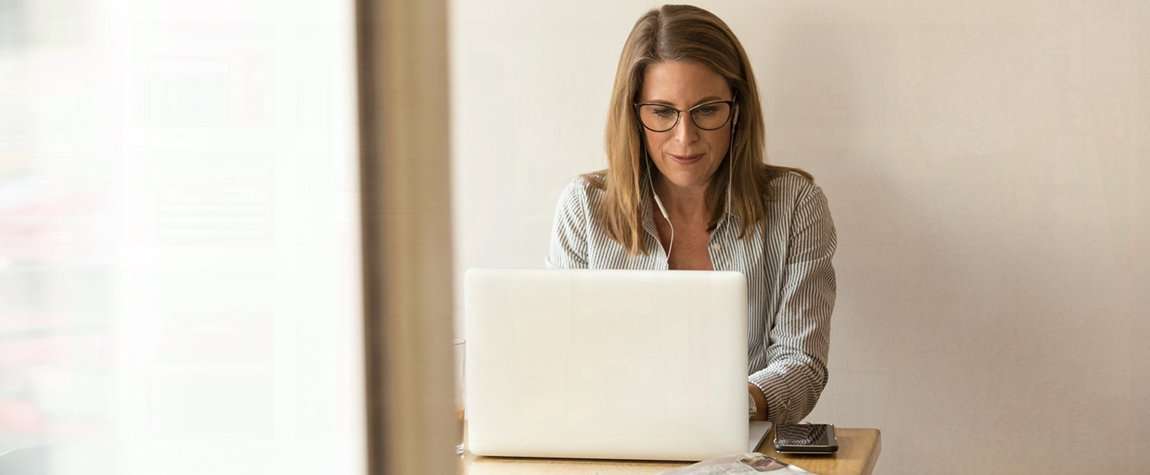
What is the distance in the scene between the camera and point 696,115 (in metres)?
2.08

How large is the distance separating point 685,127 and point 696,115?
39 mm

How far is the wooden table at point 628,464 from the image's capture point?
1.45 meters

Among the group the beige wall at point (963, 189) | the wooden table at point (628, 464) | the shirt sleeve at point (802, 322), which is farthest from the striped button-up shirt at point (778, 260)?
the wooden table at point (628, 464)

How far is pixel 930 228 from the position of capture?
234 centimetres

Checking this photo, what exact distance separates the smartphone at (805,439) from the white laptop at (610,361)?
3.3 inches

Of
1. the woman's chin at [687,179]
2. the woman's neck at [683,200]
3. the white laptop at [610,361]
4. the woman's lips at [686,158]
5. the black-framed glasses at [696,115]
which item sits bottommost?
the white laptop at [610,361]

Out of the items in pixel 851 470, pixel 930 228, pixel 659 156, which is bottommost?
pixel 851 470

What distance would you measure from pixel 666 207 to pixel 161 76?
1.96 meters

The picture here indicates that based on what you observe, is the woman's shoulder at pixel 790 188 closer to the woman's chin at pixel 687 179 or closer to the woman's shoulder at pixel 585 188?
the woman's chin at pixel 687 179

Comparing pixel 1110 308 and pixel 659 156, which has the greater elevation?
pixel 659 156

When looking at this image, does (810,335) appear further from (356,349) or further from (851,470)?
(356,349)

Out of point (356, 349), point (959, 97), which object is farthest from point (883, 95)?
point (356, 349)

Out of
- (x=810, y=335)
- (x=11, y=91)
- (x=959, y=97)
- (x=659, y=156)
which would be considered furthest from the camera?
(x=959, y=97)

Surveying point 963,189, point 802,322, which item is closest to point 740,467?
point 802,322
